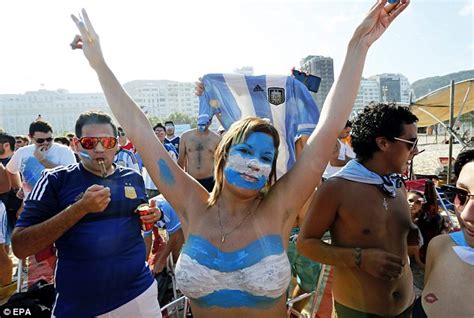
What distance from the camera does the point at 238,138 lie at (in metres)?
1.61

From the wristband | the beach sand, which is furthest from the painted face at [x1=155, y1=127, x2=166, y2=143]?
the wristband

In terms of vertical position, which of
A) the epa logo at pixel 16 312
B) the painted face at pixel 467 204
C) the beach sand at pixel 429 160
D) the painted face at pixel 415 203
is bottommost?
the beach sand at pixel 429 160

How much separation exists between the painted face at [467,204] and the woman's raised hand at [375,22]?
28.2 inches

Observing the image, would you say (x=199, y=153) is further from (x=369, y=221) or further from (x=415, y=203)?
(x=369, y=221)

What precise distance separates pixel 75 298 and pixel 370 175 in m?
1.83

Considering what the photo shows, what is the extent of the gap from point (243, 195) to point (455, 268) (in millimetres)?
850

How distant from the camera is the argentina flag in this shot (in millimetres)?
3168

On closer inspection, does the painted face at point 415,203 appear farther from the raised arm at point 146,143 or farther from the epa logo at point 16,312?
the epa logo at point 16,312

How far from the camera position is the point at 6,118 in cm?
10306

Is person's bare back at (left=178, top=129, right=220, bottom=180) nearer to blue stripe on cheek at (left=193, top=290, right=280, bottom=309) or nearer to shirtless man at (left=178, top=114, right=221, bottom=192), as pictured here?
shirtless man at (left=178, top=114, right=221, bottom=192)

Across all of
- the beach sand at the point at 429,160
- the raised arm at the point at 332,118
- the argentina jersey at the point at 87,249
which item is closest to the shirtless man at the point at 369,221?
the raised arm at the point at 332,118

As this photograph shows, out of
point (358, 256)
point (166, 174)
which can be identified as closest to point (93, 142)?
point (166, 174)

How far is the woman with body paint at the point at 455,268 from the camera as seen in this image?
1217 millimetres

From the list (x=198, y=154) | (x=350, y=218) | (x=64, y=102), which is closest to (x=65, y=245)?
(x=350, y=218)
